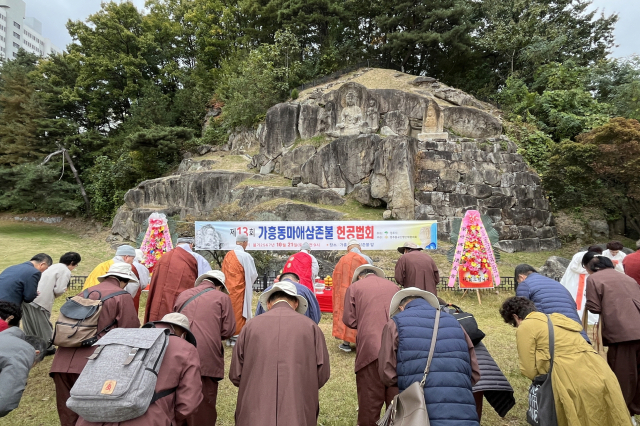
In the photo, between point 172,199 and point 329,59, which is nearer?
point 172,199

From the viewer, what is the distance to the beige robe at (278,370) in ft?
7.79

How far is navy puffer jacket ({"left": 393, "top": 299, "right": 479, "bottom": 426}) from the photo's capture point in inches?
86.9

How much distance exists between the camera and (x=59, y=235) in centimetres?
2195

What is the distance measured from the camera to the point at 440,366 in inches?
88.8

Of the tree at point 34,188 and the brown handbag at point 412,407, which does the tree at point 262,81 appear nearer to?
the tree at point 34,188

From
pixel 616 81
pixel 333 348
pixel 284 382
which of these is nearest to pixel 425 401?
pixel 284 382

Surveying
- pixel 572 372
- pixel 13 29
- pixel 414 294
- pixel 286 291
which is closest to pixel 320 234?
pixel 286 291

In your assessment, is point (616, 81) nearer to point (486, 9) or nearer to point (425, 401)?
point (486, 9)

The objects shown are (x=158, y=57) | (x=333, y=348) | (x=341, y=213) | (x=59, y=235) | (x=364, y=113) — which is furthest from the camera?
(x=158, y=57)

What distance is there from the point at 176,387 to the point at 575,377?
8.54 ft

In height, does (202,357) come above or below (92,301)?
below

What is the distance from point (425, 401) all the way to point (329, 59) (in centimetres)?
2628

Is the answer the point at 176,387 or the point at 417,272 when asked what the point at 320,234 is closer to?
the point at 417,272

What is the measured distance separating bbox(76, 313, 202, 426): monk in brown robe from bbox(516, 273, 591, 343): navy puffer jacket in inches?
115
